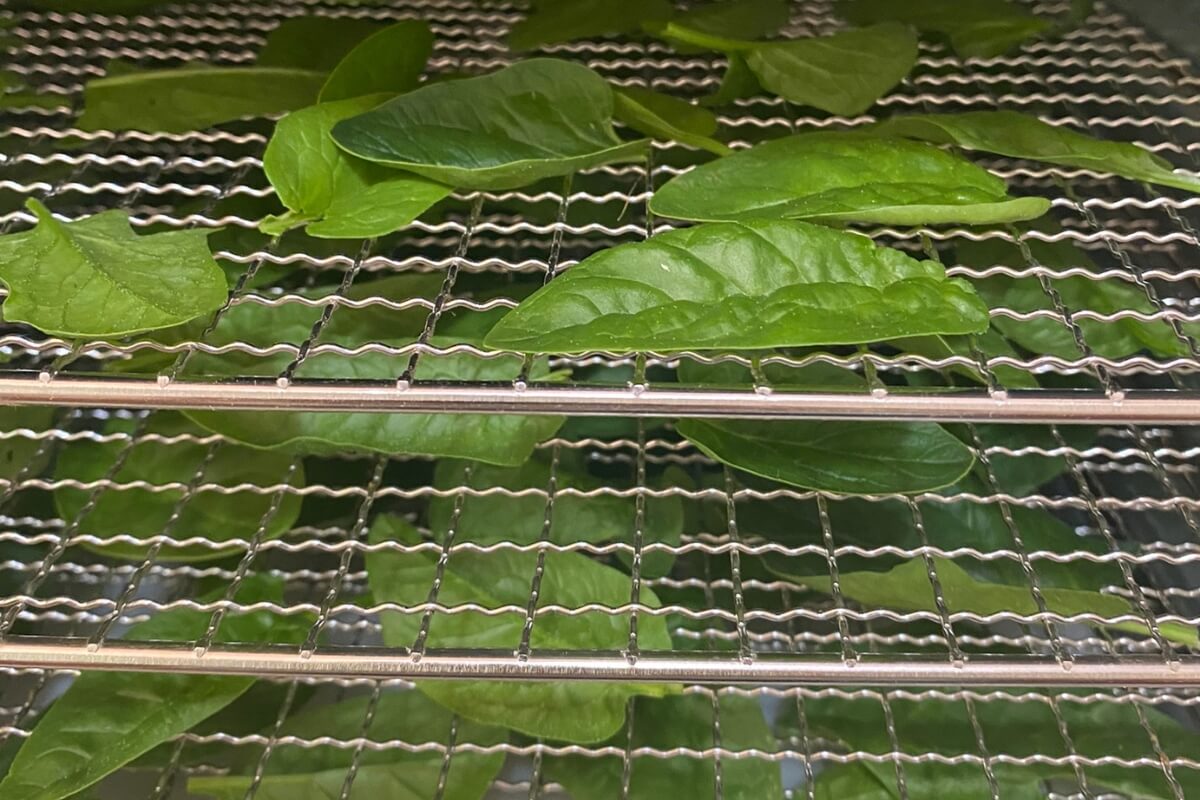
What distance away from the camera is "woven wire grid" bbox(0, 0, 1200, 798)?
0.51 m

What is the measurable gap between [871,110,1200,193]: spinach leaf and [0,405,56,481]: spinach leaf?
581 mm

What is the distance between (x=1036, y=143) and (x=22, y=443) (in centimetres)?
67

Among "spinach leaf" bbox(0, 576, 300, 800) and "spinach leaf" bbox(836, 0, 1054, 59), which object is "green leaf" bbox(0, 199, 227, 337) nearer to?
→ "spinach leaf" bbox(0, 576, 300, 800)

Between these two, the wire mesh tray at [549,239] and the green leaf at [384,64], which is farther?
the green leaf at [384,64]

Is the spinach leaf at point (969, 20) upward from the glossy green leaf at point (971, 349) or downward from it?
upward

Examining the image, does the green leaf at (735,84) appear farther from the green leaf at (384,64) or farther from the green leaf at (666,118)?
the green leaf at (384,64)

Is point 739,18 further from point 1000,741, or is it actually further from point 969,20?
point 1000,741

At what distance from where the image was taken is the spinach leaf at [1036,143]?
1.83 ft

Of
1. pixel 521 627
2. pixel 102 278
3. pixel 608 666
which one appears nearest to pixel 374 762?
pixel 521 627

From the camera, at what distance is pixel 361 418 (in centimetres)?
59

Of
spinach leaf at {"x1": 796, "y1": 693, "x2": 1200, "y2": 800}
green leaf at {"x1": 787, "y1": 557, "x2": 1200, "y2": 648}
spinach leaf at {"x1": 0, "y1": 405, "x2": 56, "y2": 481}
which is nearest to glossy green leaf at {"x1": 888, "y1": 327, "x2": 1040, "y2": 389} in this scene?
green leaf at {"x1": 787, "y1": 557, "x2": 1200, "y2": 648}

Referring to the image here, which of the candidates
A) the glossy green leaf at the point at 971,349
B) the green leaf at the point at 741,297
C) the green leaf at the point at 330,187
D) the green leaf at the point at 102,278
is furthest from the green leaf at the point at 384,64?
the glossy green leaf at the point at 971,349

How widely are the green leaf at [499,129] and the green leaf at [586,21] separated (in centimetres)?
14

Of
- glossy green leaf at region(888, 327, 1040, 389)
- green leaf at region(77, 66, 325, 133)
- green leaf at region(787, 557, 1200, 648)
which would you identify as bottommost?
green leaf at region(787, 557, 1200, 648)
